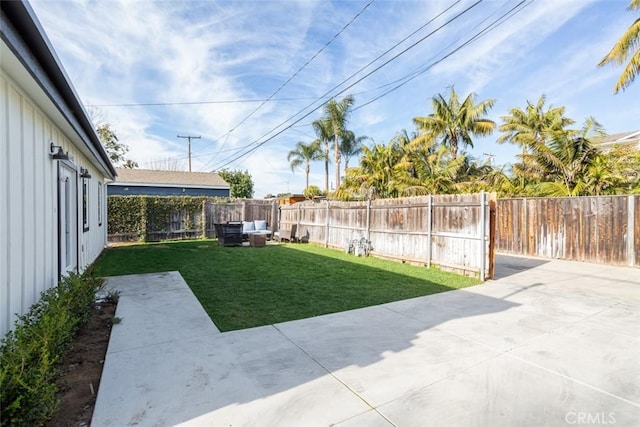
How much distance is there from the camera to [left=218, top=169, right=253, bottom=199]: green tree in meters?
37.3

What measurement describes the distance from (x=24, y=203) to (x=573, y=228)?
40.0 ft

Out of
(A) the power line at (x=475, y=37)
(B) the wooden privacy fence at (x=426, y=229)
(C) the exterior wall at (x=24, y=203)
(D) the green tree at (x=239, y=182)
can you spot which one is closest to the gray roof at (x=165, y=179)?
(D) the green tree at (x=239, y=182)

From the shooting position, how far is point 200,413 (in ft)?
7.58

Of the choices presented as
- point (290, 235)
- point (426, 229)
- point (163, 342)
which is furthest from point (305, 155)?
point (163, 342)

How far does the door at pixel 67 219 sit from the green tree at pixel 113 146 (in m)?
22.7

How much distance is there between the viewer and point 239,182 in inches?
1490

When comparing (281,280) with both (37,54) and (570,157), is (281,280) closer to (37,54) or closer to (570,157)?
(37,54)

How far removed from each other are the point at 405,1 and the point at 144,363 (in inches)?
360

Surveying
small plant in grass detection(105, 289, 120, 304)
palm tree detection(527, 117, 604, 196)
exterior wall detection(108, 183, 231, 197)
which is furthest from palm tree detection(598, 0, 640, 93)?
exterior wall detection(108, 183, 231, 197)

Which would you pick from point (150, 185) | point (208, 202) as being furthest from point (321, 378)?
point (150, 185)

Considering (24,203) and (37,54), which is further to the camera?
(24,203)

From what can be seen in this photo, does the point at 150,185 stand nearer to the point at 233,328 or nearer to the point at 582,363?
the point at 233,328

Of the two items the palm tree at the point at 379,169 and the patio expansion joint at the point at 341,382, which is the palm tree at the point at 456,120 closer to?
the palm tree at the point at 379,169

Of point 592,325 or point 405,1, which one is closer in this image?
point 592,325
